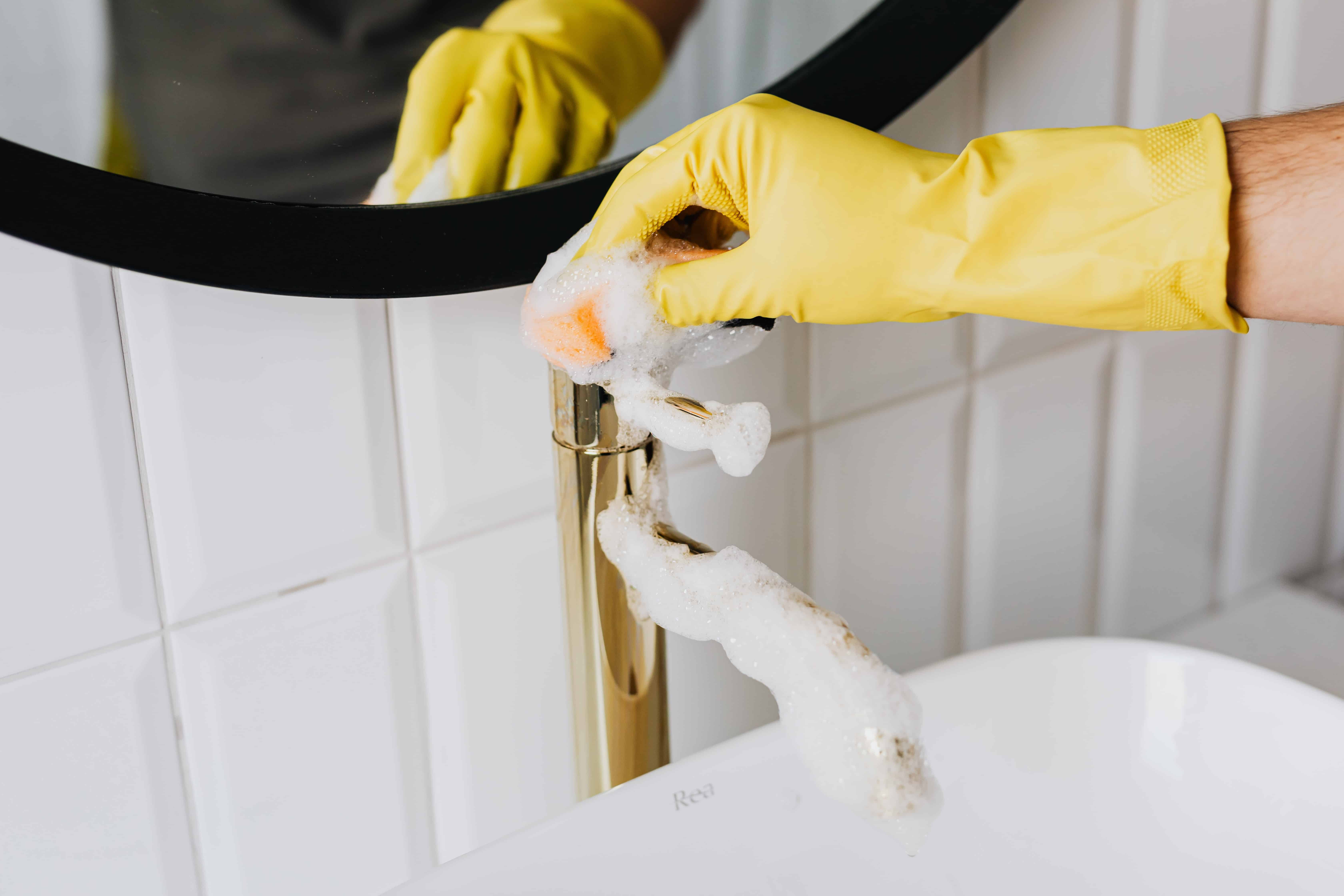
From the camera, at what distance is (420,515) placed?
1.93ft

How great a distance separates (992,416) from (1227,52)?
31 cm

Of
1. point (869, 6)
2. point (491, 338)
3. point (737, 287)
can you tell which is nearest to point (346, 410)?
point (491, 338)

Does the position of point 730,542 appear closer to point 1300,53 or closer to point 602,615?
point 602,615

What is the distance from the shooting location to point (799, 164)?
1.50ft

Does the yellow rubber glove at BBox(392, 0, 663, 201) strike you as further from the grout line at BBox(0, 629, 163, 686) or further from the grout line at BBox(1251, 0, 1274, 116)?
the grout line at BBox(1251, 0, 1274, 116)

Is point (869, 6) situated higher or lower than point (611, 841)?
higher

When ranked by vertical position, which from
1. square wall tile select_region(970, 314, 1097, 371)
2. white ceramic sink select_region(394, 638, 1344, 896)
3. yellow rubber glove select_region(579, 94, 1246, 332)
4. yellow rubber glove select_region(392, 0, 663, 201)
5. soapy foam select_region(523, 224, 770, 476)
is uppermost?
yellow rubber glove select_region(392, 0, 663, 201)

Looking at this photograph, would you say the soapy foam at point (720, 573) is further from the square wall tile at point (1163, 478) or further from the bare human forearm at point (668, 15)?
the square wall tile at point (1163, 478)

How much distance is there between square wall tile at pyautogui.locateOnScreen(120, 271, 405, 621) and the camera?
50cm

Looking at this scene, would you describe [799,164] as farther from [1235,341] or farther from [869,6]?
[1235,341]

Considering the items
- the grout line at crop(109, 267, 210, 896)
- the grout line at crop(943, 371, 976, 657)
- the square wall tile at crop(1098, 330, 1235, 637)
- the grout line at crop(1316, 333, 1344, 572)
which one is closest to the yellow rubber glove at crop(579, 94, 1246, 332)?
the grout line at crop(109, 267, 210, 896)

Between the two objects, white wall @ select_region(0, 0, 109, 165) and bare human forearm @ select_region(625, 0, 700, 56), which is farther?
bare human forearm @ select_region(625, 0, 700, 56)

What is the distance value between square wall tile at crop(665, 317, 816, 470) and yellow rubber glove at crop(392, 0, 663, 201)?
15 cm

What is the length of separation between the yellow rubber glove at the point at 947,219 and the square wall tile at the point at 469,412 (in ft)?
0.41
